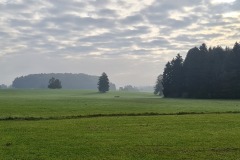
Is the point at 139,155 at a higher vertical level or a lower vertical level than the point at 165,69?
lower

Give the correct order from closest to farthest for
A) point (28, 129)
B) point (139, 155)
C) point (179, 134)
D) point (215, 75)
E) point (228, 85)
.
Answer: point (139, 155), point (179, 134), point (28, 129), point (228, 85), point (215, 75)

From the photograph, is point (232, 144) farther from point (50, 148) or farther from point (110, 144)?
point (50, 148)

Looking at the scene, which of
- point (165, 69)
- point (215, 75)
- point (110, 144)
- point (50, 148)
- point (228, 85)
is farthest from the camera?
point (165, 69)

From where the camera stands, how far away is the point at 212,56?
142750mm

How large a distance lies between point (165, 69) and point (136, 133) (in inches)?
5095

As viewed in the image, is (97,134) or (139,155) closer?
(139,155)

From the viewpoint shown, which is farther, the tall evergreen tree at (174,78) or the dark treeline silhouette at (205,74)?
the tall evergreen tree at (174,78)

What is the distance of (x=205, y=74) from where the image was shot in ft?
450

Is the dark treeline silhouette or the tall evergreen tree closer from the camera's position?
the dark treeline silhouette

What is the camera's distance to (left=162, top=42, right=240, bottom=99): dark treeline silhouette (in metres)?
129

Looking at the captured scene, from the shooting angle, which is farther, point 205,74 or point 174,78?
point 174,78

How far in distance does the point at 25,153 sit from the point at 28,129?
463 inches

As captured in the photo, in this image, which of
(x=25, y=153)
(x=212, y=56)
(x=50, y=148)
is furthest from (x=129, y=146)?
(x=212, y=56)

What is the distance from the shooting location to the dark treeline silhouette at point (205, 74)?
128625 mm
